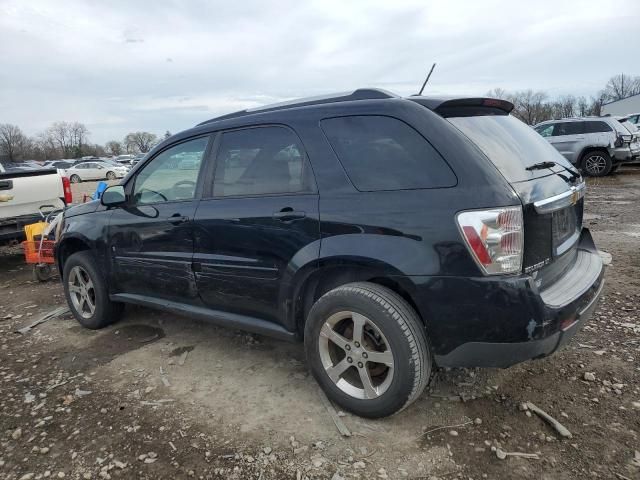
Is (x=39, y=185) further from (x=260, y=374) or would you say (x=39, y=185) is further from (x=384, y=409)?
(x=384, y=409)

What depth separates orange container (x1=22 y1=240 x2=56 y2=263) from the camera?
5746mm

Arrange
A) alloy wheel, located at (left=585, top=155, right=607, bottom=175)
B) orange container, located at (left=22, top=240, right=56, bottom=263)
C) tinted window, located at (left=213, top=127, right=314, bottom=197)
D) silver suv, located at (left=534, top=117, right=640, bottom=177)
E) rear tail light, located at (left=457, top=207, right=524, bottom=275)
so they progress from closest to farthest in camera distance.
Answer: rear tail light, located at (left=457, top=207, right=524, bottom=275)
tinted window, located at (left=213, top=127, right=314, bottom=197)
orange container, located at (left=22, top=240, right=56, bottom=263)
silver suv, located at (left=534, top=117, right=640, bottom=177)
alloy wheel, located at (left=585, top=155, right=607, bottom=175)

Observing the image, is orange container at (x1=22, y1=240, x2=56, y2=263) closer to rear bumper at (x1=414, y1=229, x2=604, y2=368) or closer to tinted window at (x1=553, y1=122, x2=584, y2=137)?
rear bumper at (x1=414, y1=229, x2=604, y2=368)

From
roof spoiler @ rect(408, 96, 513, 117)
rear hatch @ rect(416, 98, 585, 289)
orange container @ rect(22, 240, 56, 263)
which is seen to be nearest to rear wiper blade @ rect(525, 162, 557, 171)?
rear hatch @ rect(416, 98, 585, 289)

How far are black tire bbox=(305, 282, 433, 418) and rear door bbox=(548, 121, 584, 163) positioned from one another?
13.5 metres

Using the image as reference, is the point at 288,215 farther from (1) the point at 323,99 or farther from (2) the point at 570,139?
(2) the point at 570,139

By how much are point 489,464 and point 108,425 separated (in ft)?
7.02

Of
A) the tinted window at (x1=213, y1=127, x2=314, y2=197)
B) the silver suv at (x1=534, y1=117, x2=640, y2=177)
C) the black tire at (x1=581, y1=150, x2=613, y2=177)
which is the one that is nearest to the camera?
the tinted window at (x1=213, y1=127, x2=314, y2=197)

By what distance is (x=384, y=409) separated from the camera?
2.58 meters

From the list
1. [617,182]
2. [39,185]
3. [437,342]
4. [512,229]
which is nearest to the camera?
[512,229]

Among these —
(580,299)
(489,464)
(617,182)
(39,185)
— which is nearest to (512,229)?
(580,299)

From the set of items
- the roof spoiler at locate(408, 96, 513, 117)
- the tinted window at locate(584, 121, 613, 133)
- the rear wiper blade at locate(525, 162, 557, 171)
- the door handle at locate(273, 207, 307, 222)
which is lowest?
the door handle at locate(273, 207, 307, 222)

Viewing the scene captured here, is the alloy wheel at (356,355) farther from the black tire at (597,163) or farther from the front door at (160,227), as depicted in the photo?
the black tire at (597,163)

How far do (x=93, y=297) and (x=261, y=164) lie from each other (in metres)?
2.38
